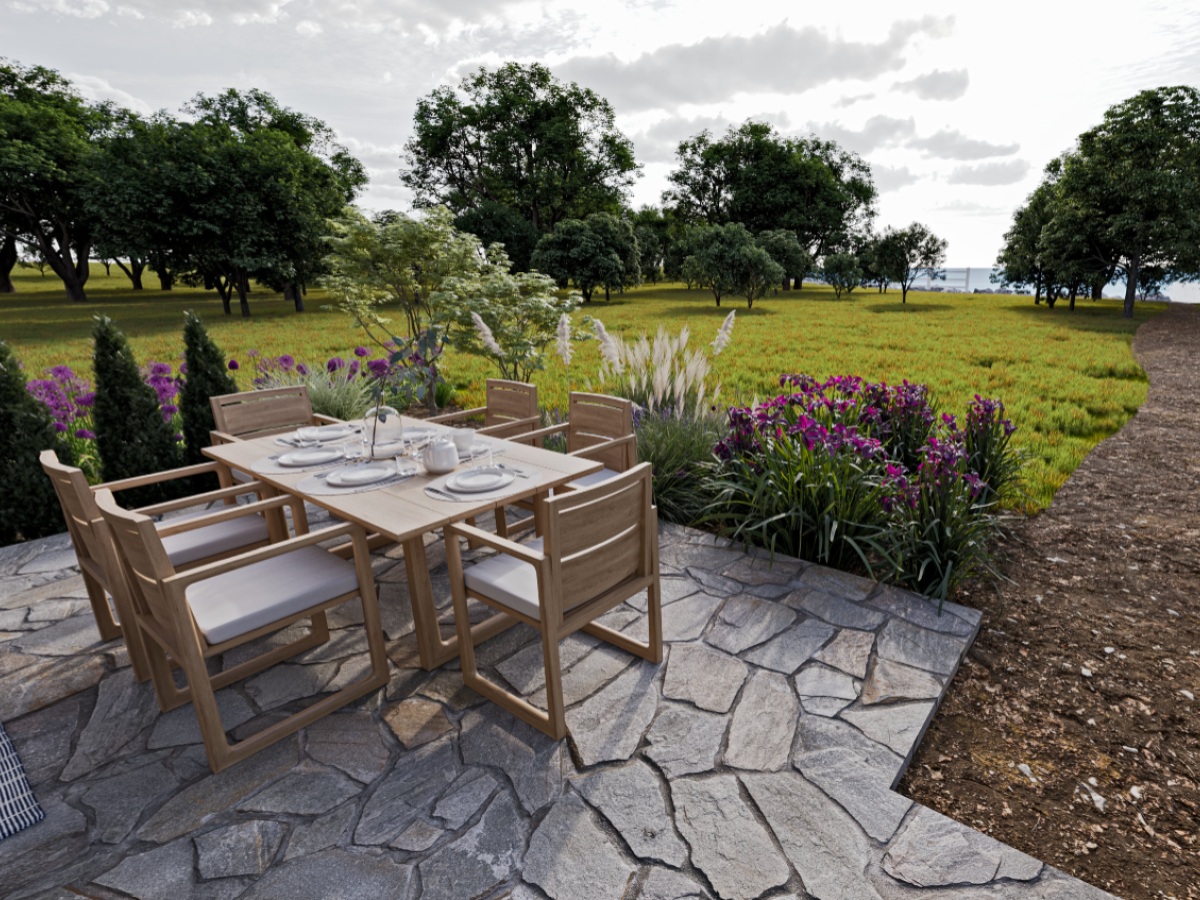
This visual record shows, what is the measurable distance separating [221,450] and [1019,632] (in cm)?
386

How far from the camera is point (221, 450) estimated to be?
9.86 feet

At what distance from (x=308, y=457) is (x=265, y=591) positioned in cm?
84

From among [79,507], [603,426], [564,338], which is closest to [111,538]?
[79,507]

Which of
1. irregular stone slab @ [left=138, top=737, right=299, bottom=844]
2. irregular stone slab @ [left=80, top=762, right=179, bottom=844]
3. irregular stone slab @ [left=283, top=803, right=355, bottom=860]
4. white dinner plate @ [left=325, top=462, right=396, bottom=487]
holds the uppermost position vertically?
white dinner plate @ [left=325, top=462, right=396, bottom=487]

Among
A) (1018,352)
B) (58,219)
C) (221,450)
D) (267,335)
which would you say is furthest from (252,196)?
(1018,352)

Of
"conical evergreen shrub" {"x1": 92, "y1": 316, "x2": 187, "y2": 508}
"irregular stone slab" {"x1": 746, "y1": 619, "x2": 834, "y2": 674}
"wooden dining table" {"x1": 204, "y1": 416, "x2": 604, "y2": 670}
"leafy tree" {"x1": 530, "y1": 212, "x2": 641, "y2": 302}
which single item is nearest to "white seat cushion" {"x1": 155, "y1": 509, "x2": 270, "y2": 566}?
"wooden dining table" {"x1": 204, "y1": 416, "x2": 604, "y2": 670}

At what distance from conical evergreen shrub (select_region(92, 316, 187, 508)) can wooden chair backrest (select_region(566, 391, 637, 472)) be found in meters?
3.07

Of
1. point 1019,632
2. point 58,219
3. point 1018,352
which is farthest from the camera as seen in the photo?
point 58,219

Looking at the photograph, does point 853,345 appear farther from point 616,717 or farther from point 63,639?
point 63,639

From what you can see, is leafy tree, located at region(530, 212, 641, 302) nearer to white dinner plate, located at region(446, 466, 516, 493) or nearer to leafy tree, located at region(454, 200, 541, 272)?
leafy tree, located at region(454, 200, 541, 272)

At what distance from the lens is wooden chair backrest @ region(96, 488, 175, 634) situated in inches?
67.2

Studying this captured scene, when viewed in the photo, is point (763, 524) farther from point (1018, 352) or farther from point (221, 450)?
point (1018, 352)

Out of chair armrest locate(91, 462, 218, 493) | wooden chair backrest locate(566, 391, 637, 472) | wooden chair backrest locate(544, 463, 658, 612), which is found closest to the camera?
wooden chair backrest locate(544, 463, 658, 612)

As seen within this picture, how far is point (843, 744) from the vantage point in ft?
6.28
